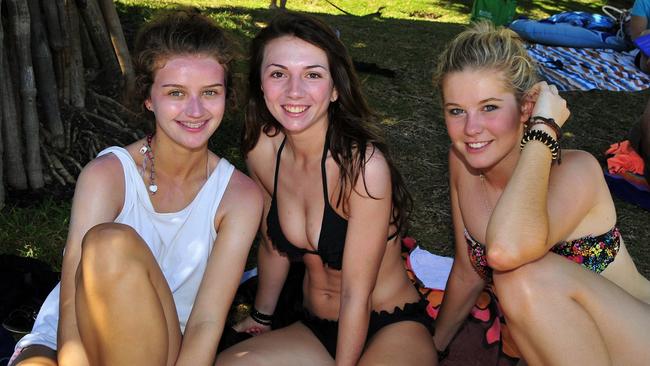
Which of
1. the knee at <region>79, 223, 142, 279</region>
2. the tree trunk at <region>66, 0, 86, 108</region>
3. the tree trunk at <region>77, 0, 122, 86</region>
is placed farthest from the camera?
the tree trunk at <region>77, 0, 122, 86</region>

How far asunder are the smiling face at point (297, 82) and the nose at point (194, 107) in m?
0.28

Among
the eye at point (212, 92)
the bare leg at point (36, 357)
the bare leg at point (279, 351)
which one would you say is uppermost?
the eye at point (212, 92)

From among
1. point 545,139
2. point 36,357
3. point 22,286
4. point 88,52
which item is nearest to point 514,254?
point 545,139

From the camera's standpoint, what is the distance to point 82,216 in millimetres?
2629

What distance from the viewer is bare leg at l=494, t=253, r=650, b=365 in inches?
94.9

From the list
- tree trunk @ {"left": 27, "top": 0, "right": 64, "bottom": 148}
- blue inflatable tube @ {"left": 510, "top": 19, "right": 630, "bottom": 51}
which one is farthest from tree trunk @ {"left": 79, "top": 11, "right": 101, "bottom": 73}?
blue inflatable tube @ {"left": 510, "top": 19, "right": 630, "bottom": 51}

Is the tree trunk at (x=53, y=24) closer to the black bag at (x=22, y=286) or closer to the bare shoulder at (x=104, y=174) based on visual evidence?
the black bag at (x=22, y=286)

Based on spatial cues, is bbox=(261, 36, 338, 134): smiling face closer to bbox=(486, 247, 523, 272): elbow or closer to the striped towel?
bbox=(486, 247, 523, 272): elbow

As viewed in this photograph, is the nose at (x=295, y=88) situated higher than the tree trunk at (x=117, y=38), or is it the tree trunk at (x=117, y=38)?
the nose at (x=295, y=88)

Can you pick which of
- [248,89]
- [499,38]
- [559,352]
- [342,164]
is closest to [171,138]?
[248,89]

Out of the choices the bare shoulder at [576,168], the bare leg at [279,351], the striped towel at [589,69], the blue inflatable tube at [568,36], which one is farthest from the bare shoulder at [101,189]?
the blue inflatable tube at [568,36]

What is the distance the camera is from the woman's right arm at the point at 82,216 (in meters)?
2.46

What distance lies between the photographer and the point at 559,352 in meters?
2.41

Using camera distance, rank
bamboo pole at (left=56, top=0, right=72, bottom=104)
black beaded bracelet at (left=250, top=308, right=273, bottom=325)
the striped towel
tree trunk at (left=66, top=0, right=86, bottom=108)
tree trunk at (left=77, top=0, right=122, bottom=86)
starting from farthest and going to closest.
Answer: the striped towel < tree trunk at (left=77, top=0, right=122, bottom=86) < tree trunk at (left=66, top=0, right=86, bottom=108) < bamboo pole at (left=56, top=0, right=72, bottom=104) < black beaded bracelet at (left=250, top=308, right=273, bottom=325)
